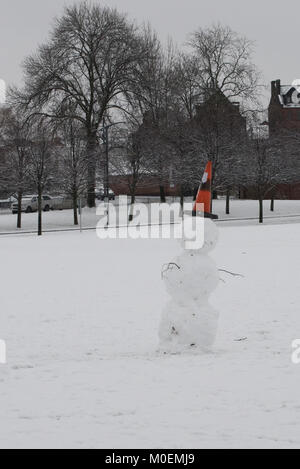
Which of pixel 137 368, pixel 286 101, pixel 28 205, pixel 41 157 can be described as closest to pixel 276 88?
pixel 286 101

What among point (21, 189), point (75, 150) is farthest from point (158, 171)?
point (21, 189)

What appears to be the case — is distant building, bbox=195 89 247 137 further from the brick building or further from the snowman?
the snowman

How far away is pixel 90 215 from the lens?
5022 cm

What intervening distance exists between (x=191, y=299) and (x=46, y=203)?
4866cm

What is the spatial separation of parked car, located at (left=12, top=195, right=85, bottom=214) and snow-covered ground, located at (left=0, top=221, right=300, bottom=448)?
36.6 metres

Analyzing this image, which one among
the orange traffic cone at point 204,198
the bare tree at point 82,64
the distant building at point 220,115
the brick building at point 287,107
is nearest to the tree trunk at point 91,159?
the bare tree at point 82,64

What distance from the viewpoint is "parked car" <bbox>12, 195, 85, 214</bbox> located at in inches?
2169

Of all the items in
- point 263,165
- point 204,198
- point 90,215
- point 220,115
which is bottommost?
point 90,215

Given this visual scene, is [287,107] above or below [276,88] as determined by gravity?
below

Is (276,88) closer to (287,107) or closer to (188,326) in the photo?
(287,107)

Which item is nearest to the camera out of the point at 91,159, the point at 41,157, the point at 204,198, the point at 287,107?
the point at 204,198

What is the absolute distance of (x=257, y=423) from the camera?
620cm

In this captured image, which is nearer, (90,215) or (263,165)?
(263,165)

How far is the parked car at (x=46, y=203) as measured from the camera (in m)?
55.1
